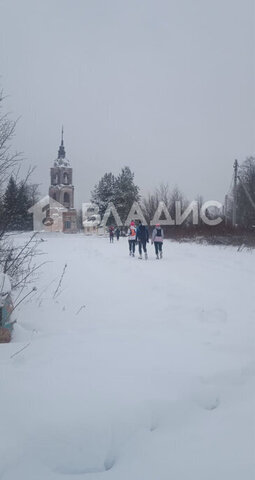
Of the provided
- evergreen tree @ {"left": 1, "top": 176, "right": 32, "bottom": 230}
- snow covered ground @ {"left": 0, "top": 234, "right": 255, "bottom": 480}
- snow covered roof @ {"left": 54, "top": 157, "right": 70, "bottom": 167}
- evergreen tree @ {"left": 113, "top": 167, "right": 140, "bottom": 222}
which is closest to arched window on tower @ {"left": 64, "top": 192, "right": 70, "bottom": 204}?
snow covered roof @ {"left": 54, "top": 157, "right": 70, "bottom": 167}

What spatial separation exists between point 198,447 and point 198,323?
256 centimetres

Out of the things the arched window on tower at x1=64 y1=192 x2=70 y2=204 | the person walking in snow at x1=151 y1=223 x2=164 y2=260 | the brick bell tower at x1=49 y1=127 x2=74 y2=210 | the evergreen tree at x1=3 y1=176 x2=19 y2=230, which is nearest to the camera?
the evergreen tree at x1=3 y1=176 x2=19 y2=230

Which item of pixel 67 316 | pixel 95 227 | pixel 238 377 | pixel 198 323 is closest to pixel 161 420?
pixel 238 377

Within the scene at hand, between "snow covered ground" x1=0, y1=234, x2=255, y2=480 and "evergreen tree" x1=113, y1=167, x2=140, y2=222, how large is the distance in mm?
47151

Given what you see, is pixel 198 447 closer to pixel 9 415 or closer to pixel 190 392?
pixel 190 392

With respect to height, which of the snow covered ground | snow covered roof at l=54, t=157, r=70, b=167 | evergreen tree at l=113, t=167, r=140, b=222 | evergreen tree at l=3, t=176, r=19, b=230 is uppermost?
snow covered roof at l=54, t=157, r=70, b=167

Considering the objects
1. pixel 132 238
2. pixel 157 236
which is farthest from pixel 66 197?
pixel 157 236

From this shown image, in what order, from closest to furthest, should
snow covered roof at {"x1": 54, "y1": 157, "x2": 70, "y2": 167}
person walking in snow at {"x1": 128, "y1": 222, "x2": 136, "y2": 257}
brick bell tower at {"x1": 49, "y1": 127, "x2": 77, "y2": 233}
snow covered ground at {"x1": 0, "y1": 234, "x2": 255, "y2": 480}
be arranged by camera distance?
snow covered ground at {"x1": 0, "y1": 234, "x2": 255, "y2": 480}
person walking in snow at {"x1": 128, "y1": 222, "x2": 136, "y2": 257}
brick bell tower at {"x1": 49, "y1": 127, "x2": 77, "y2": 233}
snow covered roof at {"x1": 54, "y1": 157, "x2": 70, "y2": 167}

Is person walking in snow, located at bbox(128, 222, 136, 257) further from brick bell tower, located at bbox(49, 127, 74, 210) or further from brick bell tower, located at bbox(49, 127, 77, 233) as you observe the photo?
brick bell tower, located at bbox(49, 127, 74, 210)

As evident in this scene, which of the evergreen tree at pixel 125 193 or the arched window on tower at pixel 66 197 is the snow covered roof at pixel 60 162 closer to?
the arched window on tower at pixel 66 197

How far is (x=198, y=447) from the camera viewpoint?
7.07 ft

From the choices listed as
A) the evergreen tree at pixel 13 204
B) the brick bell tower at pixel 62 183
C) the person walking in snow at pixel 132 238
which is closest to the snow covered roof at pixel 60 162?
the brick bell tower at pixel 62 183

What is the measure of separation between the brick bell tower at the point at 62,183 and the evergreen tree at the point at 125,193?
15.3m

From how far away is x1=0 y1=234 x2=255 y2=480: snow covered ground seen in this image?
6.64ft
